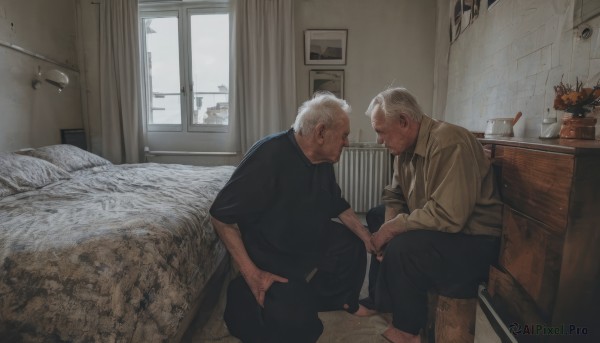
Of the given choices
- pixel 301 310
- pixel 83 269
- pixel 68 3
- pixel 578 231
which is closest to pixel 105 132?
pixel 68 3

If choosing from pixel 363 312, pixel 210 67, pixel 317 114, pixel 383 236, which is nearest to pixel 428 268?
pixel 383 236

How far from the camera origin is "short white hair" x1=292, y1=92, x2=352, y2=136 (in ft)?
4.35

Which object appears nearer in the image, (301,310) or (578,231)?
A: (578,231)

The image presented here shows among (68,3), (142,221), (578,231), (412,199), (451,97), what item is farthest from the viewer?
(68,3)

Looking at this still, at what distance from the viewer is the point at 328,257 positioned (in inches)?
61.6

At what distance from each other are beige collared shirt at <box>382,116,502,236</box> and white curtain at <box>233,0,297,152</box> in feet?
7.60

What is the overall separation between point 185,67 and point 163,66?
0.27 meters

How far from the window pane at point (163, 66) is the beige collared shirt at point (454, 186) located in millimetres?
3235

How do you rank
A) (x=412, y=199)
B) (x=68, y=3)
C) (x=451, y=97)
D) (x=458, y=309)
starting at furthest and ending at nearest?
(x=68, y=3), (x=451, y=97), (x=412, y=199), (x=458, y=309)

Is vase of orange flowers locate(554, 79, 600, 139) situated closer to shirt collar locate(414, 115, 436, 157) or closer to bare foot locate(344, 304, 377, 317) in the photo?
shirt collar locate(414, 115, 436, 157)

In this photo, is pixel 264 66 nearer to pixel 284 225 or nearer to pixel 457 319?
pixel 284 225

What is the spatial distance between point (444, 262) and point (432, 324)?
1.22 feet

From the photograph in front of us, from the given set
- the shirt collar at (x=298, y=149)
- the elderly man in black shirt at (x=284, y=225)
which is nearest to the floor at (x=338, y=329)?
the elderly man in black shirt at (x=284, y=225)

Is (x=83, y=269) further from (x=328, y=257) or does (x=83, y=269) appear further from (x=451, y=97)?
(x=451, y=97)
